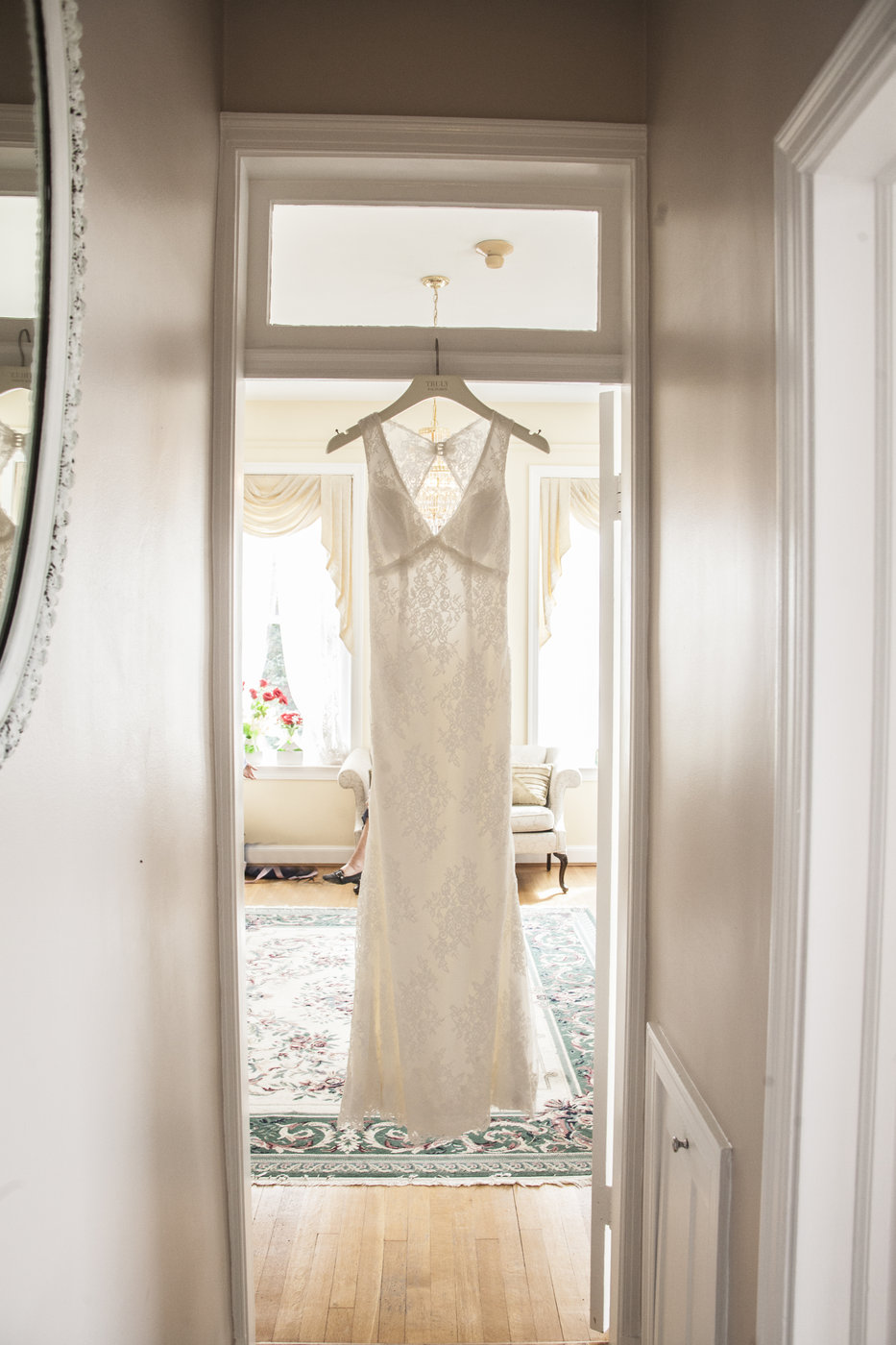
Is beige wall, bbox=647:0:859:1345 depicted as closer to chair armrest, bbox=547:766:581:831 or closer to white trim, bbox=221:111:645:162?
white trim, bbox=221:111:645:162

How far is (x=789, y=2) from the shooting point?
1.19 m

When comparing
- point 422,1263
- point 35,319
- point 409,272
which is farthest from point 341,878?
point 35,319

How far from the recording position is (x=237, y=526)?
2047 millimetres

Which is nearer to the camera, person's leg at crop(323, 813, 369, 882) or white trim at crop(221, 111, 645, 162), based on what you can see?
white trim at crop(221, 111, 645, 162)

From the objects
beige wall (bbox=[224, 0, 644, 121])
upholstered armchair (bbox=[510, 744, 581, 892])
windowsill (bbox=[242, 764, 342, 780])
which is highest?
beige wall (bbox=[224, 0, 644, 121])

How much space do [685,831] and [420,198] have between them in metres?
1.43

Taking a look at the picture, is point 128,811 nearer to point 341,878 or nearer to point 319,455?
point 341,878

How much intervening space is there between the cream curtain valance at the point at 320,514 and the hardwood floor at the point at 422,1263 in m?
4.21

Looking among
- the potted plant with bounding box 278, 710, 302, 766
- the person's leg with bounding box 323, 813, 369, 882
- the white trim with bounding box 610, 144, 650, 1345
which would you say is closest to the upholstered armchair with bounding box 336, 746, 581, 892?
the person's leg with bounding box 323, 813, 369, 882

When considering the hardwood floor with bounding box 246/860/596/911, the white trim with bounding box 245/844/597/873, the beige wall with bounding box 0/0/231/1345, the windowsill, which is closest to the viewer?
the beige wall with bounding box 0/0/231/1345

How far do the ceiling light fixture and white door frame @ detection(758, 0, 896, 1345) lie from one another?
1.00 metres

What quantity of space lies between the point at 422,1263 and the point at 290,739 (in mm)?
4370

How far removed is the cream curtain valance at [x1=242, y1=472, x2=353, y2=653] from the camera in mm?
6422

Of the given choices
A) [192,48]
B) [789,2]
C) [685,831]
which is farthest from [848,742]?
[192,48]
